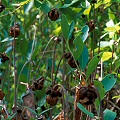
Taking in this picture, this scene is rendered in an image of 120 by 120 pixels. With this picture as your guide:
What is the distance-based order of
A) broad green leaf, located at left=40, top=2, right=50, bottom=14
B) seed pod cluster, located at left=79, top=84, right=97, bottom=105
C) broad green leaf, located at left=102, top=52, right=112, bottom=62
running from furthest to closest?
broad green leaf, located at left=102, top=52, right=112, bottom=62, broad green leaf, located at left=40, top=2, right=50, bottom=14, seed pod cluster, located at left=79, top=84, right=97, bottom=105

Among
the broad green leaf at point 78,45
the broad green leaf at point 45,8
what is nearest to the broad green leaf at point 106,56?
the broad green leaf at point 45,8

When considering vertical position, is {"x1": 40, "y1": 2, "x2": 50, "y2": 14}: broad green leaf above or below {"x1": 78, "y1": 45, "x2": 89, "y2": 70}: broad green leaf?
above

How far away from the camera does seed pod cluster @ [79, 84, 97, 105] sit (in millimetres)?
665

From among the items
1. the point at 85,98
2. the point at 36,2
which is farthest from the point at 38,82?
the point at 85,98

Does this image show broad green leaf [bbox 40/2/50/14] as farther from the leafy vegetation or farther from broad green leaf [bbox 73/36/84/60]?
broad green leaf [bbox 73/36/84/60]

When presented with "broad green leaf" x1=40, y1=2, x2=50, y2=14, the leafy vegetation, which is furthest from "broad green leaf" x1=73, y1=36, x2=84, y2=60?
"broad green leaf" x1=40, y1=2, x2=50, y2=14

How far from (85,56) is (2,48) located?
57cm

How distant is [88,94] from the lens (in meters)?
0.66

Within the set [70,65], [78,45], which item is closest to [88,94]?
[78,45]

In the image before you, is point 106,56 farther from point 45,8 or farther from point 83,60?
point 83,60

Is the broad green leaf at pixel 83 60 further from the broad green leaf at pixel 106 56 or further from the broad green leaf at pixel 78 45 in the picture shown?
the broad green leaf at pixel 106 56

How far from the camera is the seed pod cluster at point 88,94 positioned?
2.18 feet

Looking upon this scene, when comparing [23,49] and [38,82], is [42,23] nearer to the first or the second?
[23,49]

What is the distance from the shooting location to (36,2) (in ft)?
3.28
